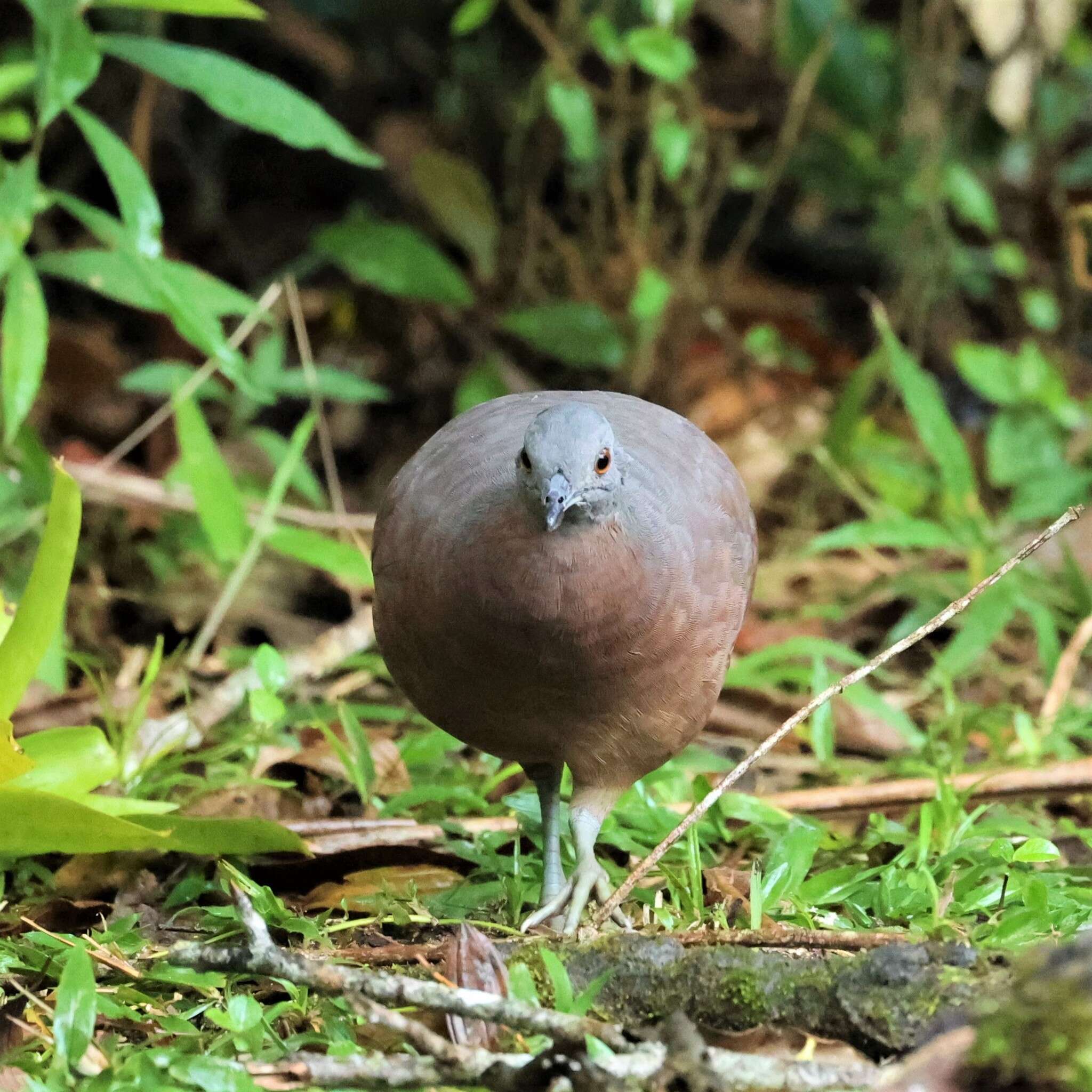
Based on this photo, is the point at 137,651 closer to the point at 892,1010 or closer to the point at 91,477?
the point at 91,477

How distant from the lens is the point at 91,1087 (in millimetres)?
2250

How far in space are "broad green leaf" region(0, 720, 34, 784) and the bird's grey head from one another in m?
1.20

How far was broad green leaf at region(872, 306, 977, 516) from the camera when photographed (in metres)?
5.85

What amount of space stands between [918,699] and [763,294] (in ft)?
12.9

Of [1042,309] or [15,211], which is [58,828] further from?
[1042,309]

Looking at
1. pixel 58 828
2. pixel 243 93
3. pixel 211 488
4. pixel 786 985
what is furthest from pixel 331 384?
pixel 786 985

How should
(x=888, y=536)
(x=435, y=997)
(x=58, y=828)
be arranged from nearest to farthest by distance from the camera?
(x=435, y=997) < (x=58, y=828) < (x=888, y=536)

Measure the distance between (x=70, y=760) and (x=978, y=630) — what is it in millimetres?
3137

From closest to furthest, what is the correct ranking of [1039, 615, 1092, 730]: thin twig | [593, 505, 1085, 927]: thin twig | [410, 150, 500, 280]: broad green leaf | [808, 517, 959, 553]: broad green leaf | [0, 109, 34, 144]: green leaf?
[593, 505, 1085, 927]: thin twig, [1039, 615, 1092, 730]: thin twig, [0, 109, 34, 144]: green leaf, [808, 517, 959, 553]: broad green leaf, [410, 150, 500, 280]: broad green leaf

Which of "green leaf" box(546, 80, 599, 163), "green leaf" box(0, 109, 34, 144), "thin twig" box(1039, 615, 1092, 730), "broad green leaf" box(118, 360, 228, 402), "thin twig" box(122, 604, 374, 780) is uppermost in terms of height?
"green leaf" box(546, 80, 599, 163)

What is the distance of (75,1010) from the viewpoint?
7.89ft

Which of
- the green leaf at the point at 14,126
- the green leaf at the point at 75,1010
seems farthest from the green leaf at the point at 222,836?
the green leaf at the point at 14,126

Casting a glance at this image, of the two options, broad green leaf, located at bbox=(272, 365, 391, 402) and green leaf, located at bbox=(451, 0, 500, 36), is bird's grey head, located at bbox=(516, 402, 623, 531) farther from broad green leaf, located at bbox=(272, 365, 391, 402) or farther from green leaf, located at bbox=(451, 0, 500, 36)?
green leaf, located at bbox=(451, 0, 500, 36)

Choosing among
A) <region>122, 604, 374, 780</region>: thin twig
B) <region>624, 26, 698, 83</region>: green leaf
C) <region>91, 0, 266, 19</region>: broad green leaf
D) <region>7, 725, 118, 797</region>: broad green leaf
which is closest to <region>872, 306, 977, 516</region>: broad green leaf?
<region>624, 26, 698, 83</region>: green leaf
